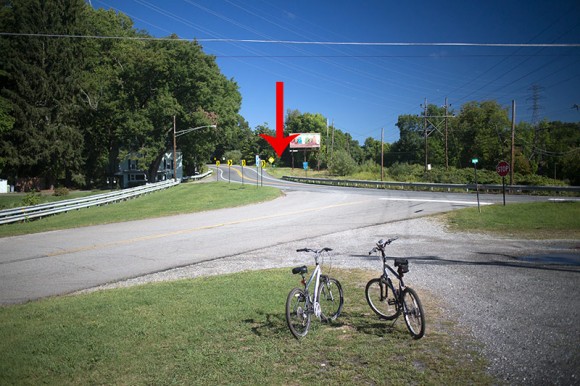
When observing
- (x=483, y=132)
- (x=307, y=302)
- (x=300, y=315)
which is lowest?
(x=300, y=315)

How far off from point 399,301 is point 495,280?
4.11m

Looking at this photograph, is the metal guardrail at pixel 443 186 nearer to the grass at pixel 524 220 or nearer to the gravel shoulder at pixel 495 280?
the grass at pixel 524 220

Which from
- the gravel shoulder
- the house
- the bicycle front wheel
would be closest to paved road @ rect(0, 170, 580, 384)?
the gravel shoulder

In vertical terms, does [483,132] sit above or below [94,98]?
below

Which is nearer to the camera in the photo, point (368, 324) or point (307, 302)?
point (307, 302)

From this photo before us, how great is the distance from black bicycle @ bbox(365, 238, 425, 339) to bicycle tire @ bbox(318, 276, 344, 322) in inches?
22.2

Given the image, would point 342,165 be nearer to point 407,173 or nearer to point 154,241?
point 407,173

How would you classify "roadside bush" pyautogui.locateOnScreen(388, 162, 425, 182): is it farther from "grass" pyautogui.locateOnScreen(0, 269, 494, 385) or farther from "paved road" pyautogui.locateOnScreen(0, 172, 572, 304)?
"grass" pyautogui.locateOnScreen(0, 269, 494, 385)

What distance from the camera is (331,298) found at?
21.5 feet

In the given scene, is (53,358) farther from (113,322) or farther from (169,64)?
(169,64)

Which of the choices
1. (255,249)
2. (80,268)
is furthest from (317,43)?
(80,268)

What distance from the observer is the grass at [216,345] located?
4621 mm

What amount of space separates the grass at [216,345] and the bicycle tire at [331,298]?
186mm

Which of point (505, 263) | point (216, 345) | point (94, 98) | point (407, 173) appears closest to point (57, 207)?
point (216, 345)
